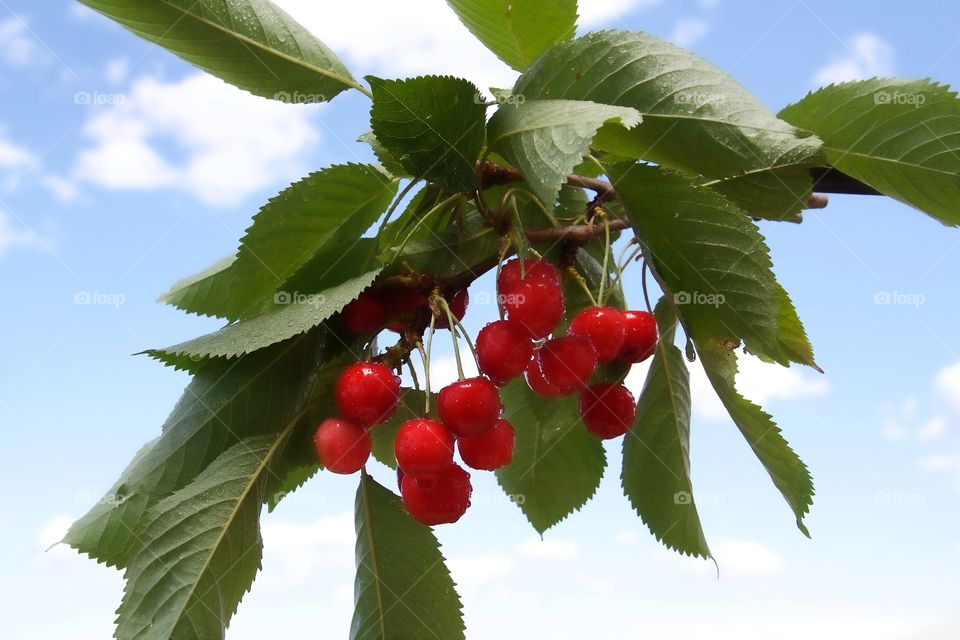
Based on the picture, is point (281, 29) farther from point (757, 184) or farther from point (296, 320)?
point (757, 184)

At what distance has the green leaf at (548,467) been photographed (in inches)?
65.4

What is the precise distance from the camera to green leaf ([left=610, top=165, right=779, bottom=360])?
116cm

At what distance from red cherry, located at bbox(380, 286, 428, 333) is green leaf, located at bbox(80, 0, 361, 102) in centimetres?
37

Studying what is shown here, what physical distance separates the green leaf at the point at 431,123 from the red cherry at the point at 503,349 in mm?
226

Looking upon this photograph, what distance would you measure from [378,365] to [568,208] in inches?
23.4

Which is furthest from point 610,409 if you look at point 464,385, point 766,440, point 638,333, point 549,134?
point 549,134

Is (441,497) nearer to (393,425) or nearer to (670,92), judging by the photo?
(393,425)

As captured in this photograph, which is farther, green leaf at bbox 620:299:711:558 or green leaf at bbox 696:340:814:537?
green leaf at bbox 620:299:711:558

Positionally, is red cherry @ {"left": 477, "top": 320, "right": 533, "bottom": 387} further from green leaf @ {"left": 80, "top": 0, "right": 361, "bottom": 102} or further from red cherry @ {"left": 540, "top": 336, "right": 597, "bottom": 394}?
green leaf @ {"left": 80, "top": 0, "right": 361, "bottom": 102}

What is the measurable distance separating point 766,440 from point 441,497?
21.3 inches

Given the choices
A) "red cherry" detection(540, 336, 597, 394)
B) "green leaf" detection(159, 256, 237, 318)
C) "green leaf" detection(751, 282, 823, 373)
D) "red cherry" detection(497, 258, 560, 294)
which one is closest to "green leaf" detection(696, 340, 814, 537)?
"green leaf" detection(751, 282, 823, 373)

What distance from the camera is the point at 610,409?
4.85ft

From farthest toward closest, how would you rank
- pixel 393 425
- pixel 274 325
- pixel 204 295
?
1. pixel 204 295
2. pixel 393 425
3. pixel 274 325

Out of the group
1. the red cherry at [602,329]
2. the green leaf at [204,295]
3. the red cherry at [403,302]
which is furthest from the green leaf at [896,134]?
the green leaf at [204,295]
